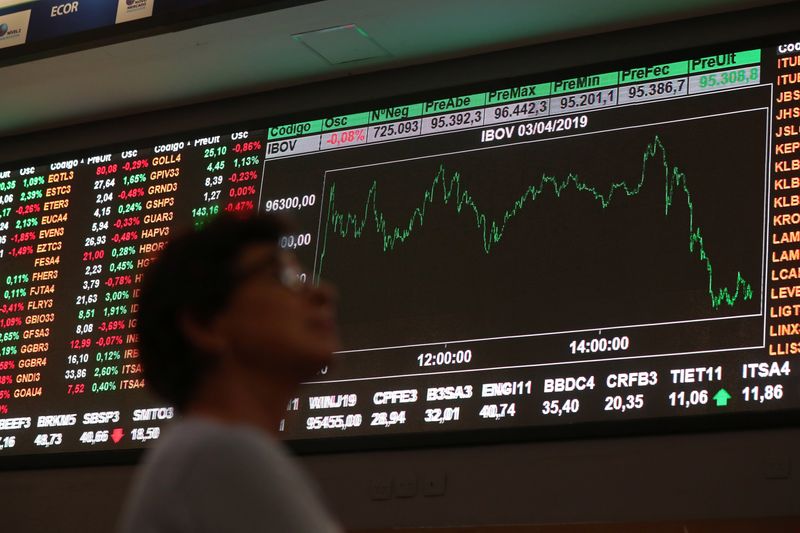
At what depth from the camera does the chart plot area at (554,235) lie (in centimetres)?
367

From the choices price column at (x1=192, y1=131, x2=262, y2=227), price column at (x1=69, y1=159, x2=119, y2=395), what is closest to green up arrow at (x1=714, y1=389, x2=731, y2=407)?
price column at (x1=192, y1=131, x2=262, y2=227)

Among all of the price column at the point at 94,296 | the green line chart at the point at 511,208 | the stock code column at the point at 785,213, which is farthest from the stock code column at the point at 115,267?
the stock code column at the point at 785,213

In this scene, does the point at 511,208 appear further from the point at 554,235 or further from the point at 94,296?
the point at 94,296

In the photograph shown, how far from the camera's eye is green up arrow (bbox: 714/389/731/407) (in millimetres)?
3486

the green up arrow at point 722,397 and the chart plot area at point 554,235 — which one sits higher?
the chart plot area at point 554,235

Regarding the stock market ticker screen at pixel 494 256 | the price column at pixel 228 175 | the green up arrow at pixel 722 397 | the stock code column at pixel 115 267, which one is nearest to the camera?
the green up arrow at pixel 722 397

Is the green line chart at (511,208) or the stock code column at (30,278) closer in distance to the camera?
the green line chart at (511,208)

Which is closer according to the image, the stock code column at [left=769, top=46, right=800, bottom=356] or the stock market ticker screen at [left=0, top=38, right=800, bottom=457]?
the stock code column at [left=769, top=46, right=800, bottom=356]

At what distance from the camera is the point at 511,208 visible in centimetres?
399

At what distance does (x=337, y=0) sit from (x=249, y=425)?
3.16m

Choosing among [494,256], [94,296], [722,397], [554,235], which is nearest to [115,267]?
[94,296]

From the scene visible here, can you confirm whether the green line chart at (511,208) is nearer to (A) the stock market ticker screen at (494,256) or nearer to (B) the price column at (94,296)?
(A) the stock market ticker screen at (494,256)

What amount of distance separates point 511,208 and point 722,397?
0.87 m

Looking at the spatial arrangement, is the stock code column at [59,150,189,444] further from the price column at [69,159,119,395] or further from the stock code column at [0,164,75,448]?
the stock code column at [0,164,75,448]
